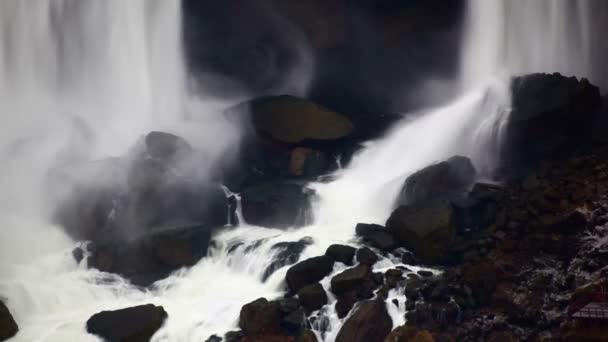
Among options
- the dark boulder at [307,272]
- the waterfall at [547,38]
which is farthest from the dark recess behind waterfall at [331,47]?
the dark boulder at [307,272]

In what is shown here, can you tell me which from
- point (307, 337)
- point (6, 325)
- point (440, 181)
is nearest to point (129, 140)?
point (6, 325)

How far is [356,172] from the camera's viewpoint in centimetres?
1895

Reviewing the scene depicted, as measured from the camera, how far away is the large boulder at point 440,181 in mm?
15086

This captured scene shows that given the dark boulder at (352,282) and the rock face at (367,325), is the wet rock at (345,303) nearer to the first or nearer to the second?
the dark boulder at (352,282)

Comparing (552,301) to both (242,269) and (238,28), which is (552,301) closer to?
(242,269)

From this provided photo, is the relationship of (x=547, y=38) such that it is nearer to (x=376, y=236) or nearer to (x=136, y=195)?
(x=376, y=236)

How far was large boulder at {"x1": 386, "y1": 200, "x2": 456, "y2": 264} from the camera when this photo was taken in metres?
13.3

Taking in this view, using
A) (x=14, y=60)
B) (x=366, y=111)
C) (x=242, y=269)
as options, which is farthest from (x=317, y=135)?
(x=14, y=60)

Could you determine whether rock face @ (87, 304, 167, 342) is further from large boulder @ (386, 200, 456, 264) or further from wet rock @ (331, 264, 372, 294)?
large boulder @ (386, 200, 456, 264)

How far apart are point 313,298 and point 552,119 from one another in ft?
25.2

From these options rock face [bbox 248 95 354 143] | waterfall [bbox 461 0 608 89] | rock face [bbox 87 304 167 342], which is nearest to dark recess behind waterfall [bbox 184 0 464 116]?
waterfall [bbox 461 0 608 89]

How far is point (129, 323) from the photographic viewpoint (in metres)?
12.4

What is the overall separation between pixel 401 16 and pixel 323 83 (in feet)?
12.3

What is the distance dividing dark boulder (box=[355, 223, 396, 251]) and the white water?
44 centimetres
